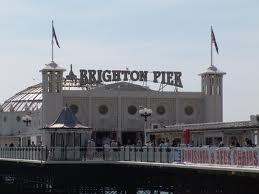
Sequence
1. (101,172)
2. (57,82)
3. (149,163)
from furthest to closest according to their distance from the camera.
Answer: (57,82), (101,172), (149,163)

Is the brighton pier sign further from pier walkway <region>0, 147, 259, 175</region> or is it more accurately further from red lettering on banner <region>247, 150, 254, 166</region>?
red lettering on banner <region>247, 150, 254, 166</region>

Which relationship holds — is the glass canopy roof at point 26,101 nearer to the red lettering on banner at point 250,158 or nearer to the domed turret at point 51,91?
the domed turret at point 51,91

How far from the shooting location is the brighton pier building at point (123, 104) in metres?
78.7

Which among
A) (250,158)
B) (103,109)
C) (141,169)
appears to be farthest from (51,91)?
(250,158)

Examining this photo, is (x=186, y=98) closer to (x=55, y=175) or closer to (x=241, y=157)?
(x=55, y=175)

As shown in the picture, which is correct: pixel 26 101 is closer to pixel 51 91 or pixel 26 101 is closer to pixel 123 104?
pixel 51 91

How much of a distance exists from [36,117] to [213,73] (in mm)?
20639

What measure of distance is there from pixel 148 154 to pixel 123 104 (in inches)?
1552

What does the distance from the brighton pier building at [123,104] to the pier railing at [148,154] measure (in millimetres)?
16380

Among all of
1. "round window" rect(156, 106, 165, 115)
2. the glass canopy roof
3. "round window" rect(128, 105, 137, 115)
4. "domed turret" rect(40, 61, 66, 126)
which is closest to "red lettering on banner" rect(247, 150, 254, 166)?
"domed turret" rect(40, 61, 66, 126)

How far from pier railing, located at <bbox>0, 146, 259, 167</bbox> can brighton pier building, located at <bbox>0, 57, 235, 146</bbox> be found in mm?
16380

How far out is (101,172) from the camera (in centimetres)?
5044

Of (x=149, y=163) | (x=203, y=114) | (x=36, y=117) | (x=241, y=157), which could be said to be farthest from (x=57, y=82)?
(x=241, y=157)

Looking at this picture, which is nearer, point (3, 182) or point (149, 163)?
point (149, 163)
